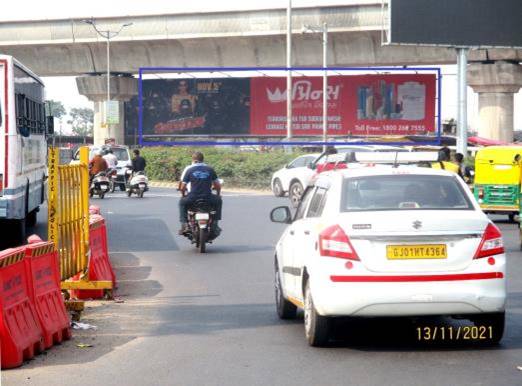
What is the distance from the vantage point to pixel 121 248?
2169 centimetres

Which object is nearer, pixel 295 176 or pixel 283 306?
pixel 283 306

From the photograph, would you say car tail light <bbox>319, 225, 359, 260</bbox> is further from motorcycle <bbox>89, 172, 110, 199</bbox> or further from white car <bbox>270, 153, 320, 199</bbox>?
motorcycle <bbox>89, 172, 110, 199</bbox>

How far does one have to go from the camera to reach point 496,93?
53.8 m

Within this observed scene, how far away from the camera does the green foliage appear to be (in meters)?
52.2

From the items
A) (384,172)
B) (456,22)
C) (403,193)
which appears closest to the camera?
(403,193)

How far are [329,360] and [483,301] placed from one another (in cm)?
128

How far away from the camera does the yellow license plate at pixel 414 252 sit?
9727 mm

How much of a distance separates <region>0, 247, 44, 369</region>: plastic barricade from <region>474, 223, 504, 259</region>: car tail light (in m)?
3.50

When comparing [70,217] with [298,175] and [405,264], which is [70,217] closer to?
[405,264]

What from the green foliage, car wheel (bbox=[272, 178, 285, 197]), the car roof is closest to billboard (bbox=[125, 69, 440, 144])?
the green foliage

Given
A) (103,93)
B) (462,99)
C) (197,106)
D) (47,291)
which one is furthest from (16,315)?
(103,93)

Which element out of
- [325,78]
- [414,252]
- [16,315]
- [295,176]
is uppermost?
[325,78]

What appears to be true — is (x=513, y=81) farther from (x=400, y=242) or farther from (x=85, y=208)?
(x=400, y=242)
